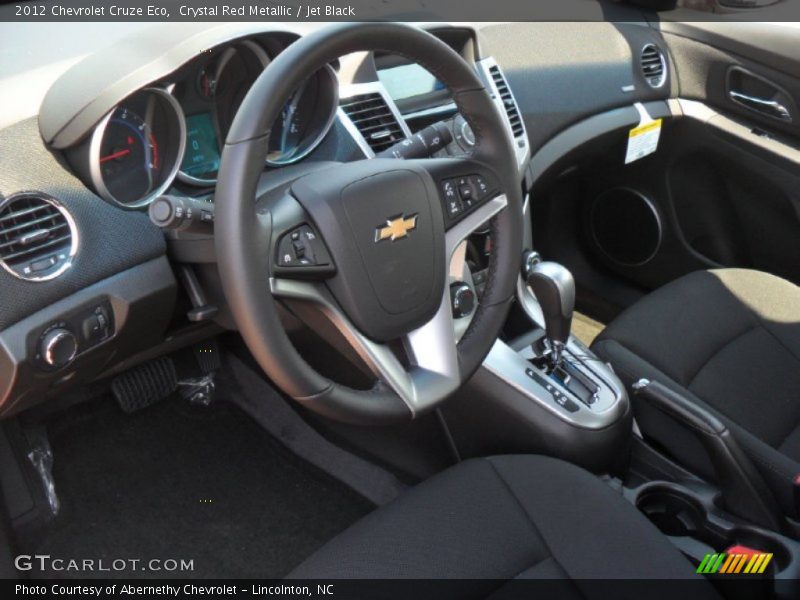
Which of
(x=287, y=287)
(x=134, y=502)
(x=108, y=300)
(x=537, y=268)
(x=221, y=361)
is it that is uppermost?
(x=287, y=287)

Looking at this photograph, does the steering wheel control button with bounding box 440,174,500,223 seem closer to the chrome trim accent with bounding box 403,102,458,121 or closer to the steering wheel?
the steering wheel

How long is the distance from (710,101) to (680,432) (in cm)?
109

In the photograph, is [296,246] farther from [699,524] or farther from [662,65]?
[662,65]

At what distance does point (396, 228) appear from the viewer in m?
1.25

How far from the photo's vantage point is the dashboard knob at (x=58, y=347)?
1.32m

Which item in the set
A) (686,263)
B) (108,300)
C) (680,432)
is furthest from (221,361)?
(686,263)

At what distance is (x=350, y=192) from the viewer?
123cm

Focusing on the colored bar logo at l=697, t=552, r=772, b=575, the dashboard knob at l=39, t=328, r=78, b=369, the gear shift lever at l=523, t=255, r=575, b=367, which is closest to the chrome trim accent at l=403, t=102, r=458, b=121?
the gear shift lever at l=523, t=255, r=575, b=367

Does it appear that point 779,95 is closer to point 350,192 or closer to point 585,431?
point 585,431

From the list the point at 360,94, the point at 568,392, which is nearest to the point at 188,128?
the point at 360,94

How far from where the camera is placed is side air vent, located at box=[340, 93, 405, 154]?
5.64 feet

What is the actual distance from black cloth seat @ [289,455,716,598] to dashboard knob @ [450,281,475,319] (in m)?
0.25

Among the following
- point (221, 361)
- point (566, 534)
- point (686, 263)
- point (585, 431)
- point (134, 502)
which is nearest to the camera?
point (566, 534)

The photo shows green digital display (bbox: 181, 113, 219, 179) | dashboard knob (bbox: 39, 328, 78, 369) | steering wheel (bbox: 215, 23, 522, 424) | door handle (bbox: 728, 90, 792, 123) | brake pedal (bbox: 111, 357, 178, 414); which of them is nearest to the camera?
steering wheel (bbox: 215, 23, 522, 424)
